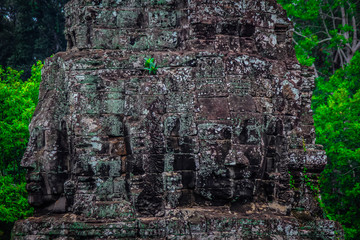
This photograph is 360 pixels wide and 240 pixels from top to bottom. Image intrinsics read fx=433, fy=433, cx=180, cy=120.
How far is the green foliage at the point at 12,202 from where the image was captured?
11.2m

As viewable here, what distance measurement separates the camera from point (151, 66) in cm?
662

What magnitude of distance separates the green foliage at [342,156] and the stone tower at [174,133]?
6.00 m

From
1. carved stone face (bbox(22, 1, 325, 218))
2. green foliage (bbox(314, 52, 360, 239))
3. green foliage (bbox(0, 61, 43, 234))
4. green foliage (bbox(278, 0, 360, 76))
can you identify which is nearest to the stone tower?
carved stone face (bbox(22, 1, 325, 218))

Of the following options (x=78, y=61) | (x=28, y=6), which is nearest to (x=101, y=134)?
(x=78, y=61)

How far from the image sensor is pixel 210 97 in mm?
6488

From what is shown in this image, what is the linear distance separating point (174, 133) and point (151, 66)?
109 centimetres

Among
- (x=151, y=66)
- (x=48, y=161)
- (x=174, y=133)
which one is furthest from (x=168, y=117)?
(x=48, y=161)

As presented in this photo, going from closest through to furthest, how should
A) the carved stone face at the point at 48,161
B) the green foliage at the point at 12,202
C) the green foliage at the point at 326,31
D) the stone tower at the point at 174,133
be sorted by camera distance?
the stone tower at the point at 174,133 → the carved stone face at the point at 48,161 → the green foliage at the point at 12,202 → the green foliage at the point at 326,31

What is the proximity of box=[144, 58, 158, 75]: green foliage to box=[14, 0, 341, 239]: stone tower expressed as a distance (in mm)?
68

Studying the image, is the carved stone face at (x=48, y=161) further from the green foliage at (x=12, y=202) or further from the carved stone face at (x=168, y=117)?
the green foliage at (x=12, y=202)

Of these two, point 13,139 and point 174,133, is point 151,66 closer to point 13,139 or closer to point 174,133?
point 174,133

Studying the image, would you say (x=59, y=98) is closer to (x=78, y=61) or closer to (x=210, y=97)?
(x=78, y=61)

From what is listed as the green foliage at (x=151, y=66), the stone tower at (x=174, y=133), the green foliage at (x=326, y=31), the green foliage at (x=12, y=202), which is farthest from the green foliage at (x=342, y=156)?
the green foliage at (x=12, y=202)

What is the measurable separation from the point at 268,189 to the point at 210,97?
1.67 metres
